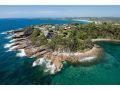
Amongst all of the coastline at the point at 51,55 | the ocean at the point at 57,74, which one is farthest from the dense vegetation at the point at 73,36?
the ocean at the point at 57,74

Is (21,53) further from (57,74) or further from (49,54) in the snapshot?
(57,74)

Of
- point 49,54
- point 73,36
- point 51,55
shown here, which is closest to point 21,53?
point 49,54

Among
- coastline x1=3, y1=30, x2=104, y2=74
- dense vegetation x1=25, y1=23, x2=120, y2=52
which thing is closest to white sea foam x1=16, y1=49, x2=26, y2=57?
coastline x1=3, y1=30, x2=104, y2=74

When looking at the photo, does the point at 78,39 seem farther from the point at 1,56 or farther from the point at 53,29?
the point at 1,56
